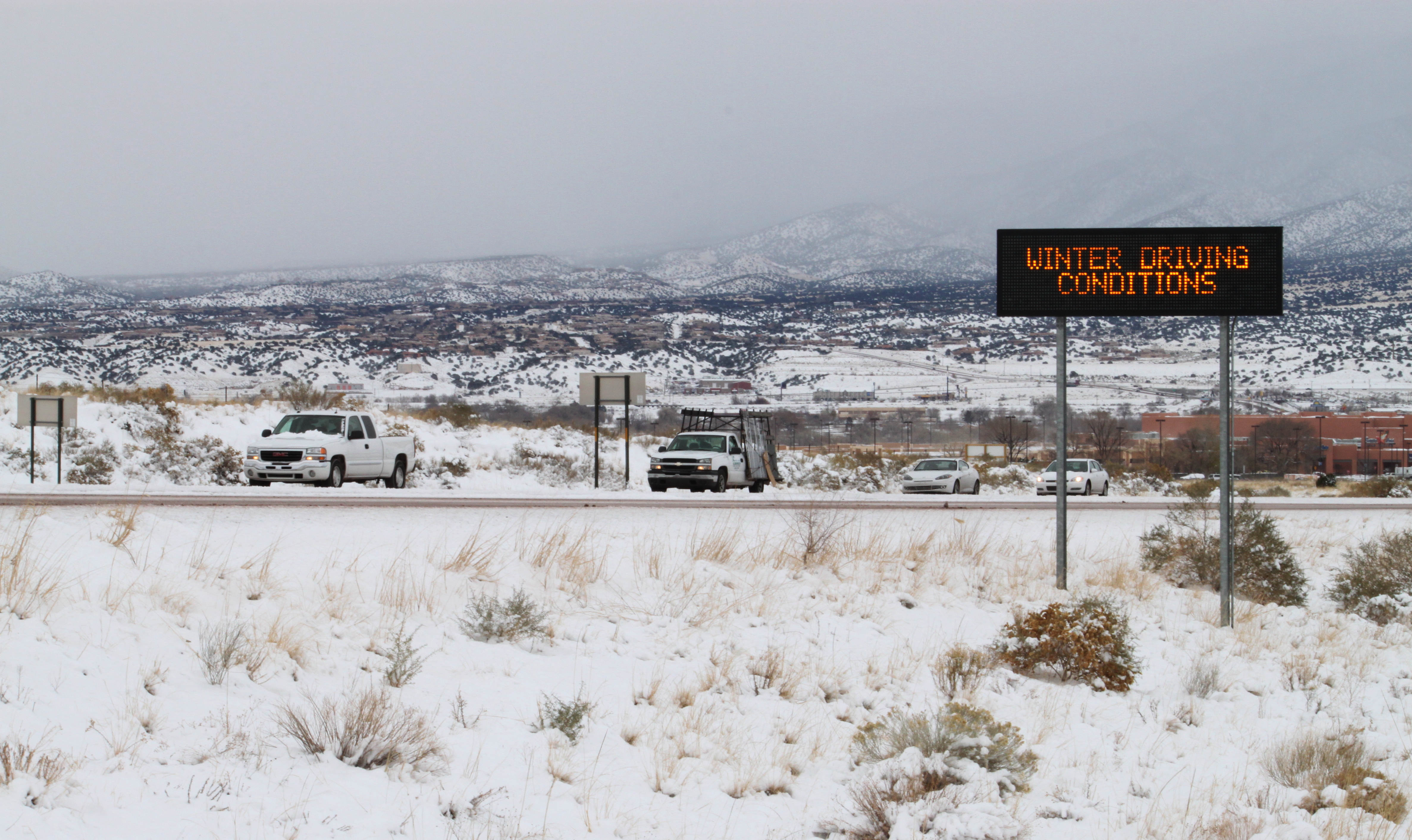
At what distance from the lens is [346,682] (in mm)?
7562

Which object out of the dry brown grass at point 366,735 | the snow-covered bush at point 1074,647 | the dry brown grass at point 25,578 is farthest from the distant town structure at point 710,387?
the dry brown grass at point 366,735

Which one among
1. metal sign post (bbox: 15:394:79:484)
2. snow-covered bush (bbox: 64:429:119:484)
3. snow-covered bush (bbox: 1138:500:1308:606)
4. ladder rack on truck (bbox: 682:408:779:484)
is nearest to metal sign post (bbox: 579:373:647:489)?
ladder rack on truck (bbox: 682:408:779:484)

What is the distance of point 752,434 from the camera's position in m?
33.2

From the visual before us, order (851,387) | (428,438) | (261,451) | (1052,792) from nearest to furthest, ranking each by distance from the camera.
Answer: (1052,792) → (261,451) → (428,438) → (851,387)

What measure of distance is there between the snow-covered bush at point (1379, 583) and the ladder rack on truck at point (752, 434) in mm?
17112

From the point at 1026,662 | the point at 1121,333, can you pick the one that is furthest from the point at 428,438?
the point at 1121,333

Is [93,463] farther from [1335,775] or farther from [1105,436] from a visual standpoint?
[1105,436]

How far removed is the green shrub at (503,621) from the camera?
9031mm

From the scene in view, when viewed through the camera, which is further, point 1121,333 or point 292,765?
point 1121,333

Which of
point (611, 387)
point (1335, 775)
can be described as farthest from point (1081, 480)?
point (1335, 775)

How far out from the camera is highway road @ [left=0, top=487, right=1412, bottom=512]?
62.1ft

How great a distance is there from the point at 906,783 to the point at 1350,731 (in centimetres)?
437

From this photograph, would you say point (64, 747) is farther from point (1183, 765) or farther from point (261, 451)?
point (261, 451)

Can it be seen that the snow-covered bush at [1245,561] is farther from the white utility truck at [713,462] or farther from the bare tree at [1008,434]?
the bare tree at [1008,434]
